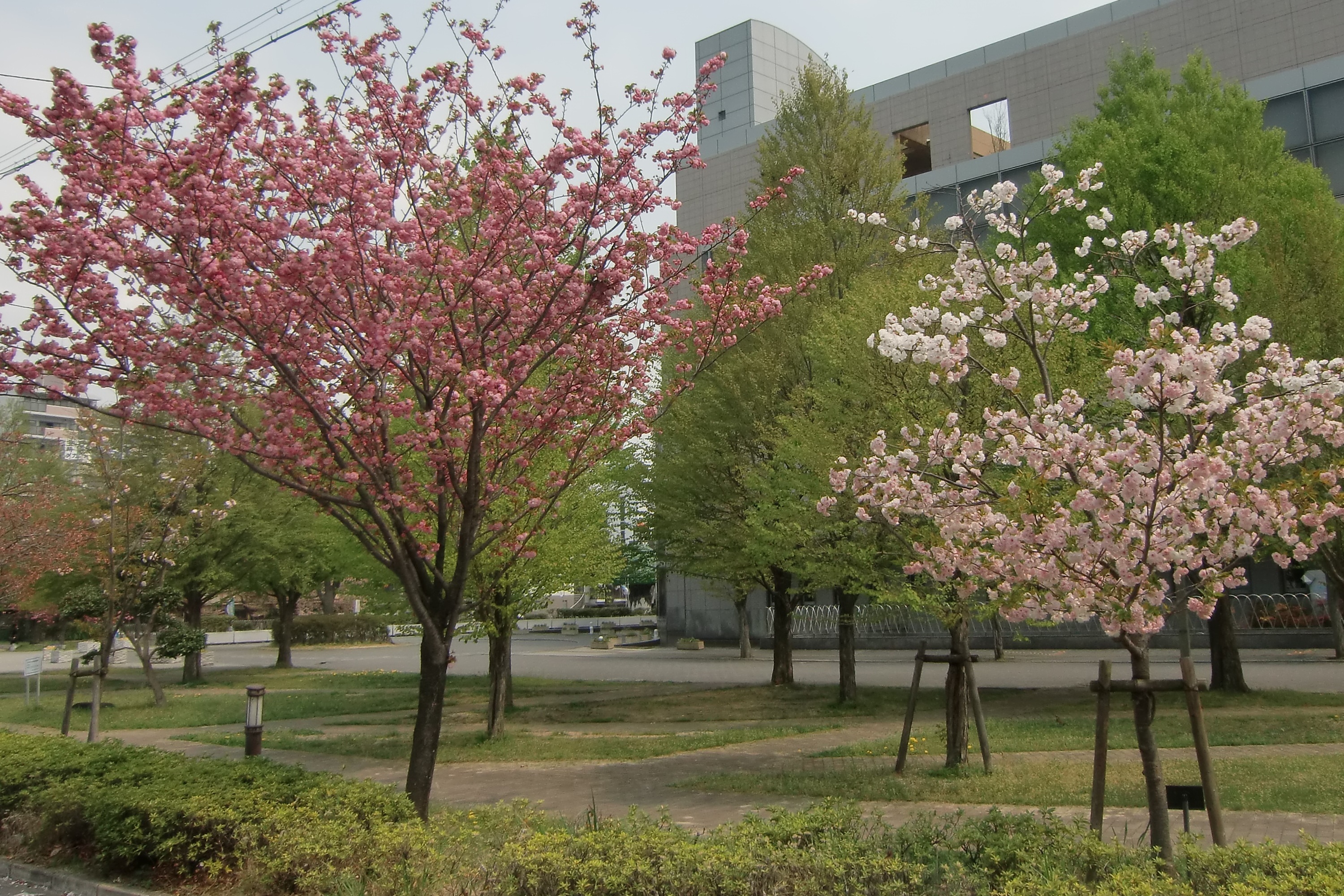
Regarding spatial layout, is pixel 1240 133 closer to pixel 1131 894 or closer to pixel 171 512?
pixel 1131 894

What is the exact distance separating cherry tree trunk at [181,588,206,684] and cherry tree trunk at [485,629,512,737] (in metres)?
16.2

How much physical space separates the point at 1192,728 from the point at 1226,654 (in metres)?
12.2

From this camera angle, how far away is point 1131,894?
13.9 ft

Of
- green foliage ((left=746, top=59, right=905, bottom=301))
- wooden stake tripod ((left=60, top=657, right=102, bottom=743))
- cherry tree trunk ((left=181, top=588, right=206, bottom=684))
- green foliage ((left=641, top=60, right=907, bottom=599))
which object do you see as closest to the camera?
wooden stake tripod ((left=60, top=657, right=102, bottom=743))

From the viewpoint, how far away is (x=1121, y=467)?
20.5ft

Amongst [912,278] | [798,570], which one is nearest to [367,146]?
[912,278]

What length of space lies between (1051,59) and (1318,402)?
31595mm

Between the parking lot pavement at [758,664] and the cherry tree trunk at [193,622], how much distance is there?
345 cm

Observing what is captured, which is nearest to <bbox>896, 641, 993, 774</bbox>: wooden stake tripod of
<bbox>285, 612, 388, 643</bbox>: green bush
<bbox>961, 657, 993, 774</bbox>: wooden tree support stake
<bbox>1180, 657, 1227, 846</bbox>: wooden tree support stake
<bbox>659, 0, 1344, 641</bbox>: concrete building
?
<bbox>961, 657, 993, 774</bbox>: wooden tree support stake

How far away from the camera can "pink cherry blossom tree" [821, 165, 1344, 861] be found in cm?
596

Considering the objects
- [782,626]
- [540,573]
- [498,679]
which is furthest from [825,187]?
[498,679]

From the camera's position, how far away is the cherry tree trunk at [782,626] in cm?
2183

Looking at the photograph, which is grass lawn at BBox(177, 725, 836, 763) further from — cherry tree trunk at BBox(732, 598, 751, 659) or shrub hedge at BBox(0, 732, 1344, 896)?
cherry tree trunk at BBox(732, 598, 751, 659)

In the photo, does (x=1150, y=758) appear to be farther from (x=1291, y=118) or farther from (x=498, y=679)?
(x=1291, y=118)
